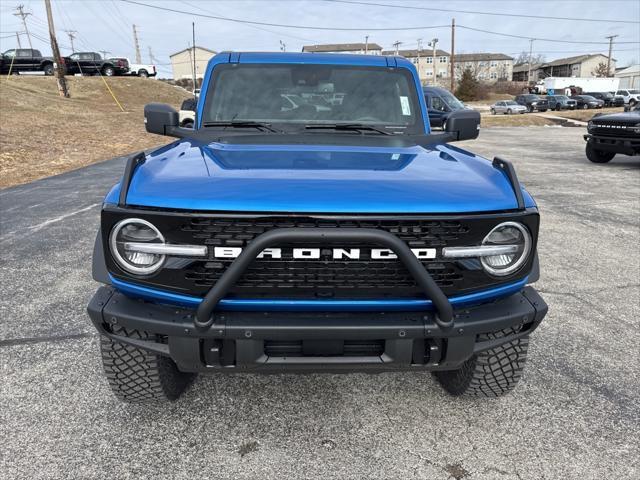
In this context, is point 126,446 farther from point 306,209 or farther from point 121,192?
point 306,209

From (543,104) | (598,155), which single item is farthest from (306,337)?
(543,104)

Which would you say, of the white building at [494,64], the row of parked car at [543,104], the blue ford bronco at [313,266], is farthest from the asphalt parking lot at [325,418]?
the white building at [494,64]

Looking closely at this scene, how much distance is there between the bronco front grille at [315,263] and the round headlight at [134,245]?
0.04 metres

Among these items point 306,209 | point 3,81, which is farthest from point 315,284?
point 3,81

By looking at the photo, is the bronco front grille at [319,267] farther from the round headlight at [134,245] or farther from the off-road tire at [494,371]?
the off-road tire at [494,371]

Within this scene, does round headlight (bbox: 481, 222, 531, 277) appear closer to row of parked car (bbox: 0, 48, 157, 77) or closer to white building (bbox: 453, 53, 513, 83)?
row of parked car (bbox: 0, 48, 157, 77)

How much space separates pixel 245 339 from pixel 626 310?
10.7 feet

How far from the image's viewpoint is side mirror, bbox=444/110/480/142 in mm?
3311

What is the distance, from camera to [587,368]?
3.01 meters

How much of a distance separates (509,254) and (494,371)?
675 millimetres

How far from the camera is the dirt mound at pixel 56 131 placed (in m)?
12.7

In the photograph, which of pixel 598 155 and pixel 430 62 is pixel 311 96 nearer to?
pixel 598 155

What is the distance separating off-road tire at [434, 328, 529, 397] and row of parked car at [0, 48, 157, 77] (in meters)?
35.8

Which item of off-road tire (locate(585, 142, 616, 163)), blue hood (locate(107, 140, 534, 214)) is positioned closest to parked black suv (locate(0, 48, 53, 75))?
off-road tire (locate(585, 142, 616, 163))
